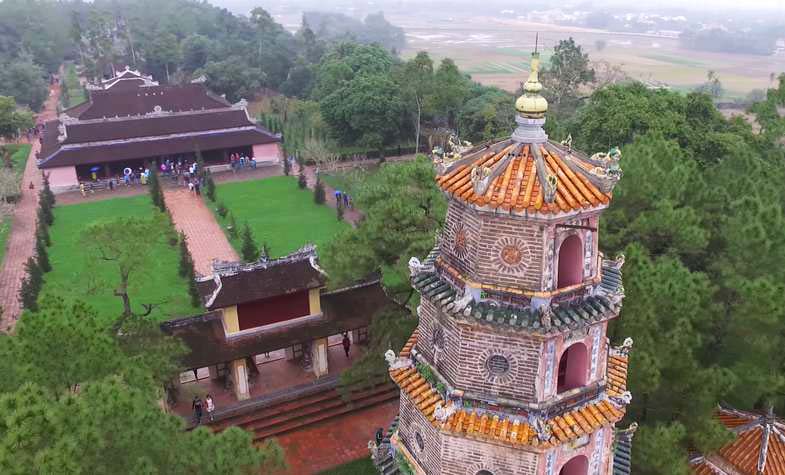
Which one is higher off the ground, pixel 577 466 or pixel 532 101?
pixel 532 101

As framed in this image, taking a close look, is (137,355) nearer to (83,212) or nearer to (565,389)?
(565,389)

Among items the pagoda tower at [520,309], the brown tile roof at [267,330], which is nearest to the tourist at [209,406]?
the brown tile roof at [267,330]

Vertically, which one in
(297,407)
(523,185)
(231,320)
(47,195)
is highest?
(523,185)

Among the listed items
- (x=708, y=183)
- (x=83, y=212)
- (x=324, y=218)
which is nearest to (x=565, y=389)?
(x=708, y=183)

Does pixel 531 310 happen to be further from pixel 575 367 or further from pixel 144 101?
pixel 144 101

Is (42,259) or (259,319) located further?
(42,259)

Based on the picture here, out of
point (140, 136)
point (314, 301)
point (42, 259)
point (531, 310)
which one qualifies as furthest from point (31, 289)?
point (531, 310)
